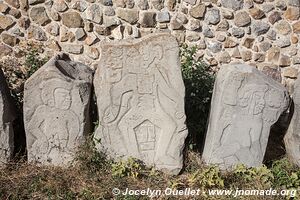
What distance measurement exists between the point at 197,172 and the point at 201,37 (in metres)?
2.13

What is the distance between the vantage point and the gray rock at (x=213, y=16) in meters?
5.68

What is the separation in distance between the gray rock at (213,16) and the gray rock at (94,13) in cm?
131

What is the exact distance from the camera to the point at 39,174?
4.23 metres

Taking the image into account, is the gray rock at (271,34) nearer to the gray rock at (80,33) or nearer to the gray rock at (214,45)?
the gray rock at (214,45)

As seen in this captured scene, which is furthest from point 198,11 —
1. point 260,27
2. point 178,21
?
point 260,27

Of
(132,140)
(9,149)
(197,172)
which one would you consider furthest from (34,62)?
(197,172)

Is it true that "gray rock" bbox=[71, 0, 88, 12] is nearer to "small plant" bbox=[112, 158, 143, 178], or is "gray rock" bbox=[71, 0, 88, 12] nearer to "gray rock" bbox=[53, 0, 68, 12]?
"gray rock" bbox=[53, 0, 68, 12]

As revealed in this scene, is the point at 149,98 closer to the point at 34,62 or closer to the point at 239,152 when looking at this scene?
the point at 239,152

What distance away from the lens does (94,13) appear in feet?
18.7

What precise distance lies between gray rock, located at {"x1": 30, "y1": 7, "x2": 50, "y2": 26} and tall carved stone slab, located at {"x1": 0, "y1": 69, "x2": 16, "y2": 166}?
1673 millimetres

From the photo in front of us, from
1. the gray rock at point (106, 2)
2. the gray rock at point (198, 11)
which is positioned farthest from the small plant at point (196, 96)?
the gray rock at point (106, 2)

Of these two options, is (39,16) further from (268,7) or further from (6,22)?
(268,7)

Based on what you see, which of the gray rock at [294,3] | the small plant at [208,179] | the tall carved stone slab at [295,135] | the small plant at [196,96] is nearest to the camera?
the small plant at [208,179]

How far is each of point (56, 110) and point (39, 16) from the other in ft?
6.48
